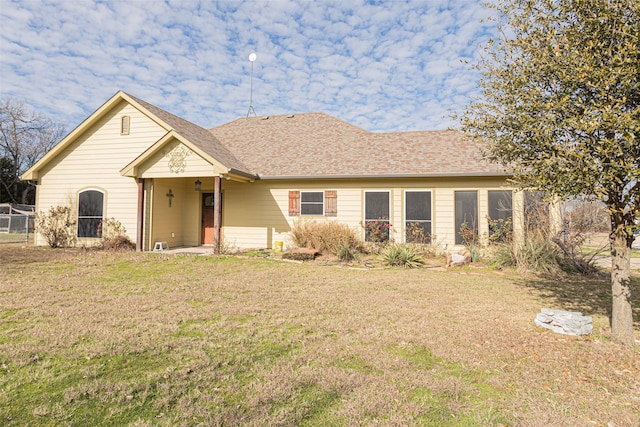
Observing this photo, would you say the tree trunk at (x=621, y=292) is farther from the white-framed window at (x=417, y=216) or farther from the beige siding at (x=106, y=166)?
the beige siding at (x=106, y=166)

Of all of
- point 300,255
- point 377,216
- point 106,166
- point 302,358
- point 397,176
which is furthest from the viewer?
point 106,166

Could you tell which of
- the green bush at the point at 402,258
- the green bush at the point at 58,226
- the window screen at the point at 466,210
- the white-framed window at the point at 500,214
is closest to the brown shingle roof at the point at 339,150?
the window screen at the point at 466,210

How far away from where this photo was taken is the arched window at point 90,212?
13.6 m

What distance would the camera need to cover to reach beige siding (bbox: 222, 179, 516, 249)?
12117mm

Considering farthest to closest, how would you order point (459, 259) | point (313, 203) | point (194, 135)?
point (194, 135)
point (313, 203)
point (459, 259)

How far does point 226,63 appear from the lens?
15648 millimetres

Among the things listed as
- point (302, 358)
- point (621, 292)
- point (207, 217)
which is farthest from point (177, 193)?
point (621, 292)

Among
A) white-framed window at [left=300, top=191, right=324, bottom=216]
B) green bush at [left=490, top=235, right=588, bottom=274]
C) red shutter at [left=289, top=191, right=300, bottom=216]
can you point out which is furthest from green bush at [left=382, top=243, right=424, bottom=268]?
red shutter at [left=289, top=191, right=300, bottom=216]

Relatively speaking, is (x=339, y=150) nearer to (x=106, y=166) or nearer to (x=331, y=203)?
(x=331, y=203)

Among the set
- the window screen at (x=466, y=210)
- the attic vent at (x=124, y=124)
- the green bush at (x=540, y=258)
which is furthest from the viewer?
the attic vent at (x=124, y=124)

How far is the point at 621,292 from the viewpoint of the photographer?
14.2 feet

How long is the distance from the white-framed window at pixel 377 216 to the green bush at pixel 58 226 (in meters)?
12.0

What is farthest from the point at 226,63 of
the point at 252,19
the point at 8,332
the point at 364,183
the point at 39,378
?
the point at 39,378

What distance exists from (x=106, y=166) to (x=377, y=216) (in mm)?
11140
